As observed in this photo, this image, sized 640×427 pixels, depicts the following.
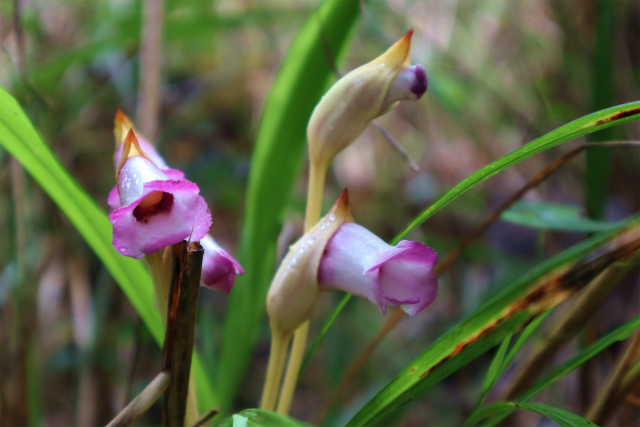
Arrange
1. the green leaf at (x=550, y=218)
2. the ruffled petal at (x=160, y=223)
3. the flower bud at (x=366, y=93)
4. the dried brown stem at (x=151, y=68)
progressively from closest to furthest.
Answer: the ruffled petal at (x=160, y=223) → the flower bud at (x=366, y=93) → the green leaf at (x=550, y=218) → the dried brown stem at (x=151, y=68)

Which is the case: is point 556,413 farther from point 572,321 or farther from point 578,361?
point 572,321

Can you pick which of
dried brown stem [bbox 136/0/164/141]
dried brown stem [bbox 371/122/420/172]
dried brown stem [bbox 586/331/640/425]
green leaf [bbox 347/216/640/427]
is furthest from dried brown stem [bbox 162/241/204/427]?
dried brown stem [bbox 136/0/164/141]

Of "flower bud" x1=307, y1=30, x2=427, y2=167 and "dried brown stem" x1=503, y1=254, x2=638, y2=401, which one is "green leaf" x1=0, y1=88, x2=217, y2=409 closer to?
"flower bud" x1=307, y1=30, x2=427, y2=167

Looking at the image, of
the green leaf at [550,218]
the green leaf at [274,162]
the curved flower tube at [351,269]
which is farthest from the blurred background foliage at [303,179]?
the curved flower tube at [351,269]

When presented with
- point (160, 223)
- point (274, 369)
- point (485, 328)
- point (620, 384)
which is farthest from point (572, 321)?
point (160, 223)

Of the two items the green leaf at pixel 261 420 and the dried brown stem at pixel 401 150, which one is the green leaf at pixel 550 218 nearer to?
the dried brown stem at pixel 401 150
